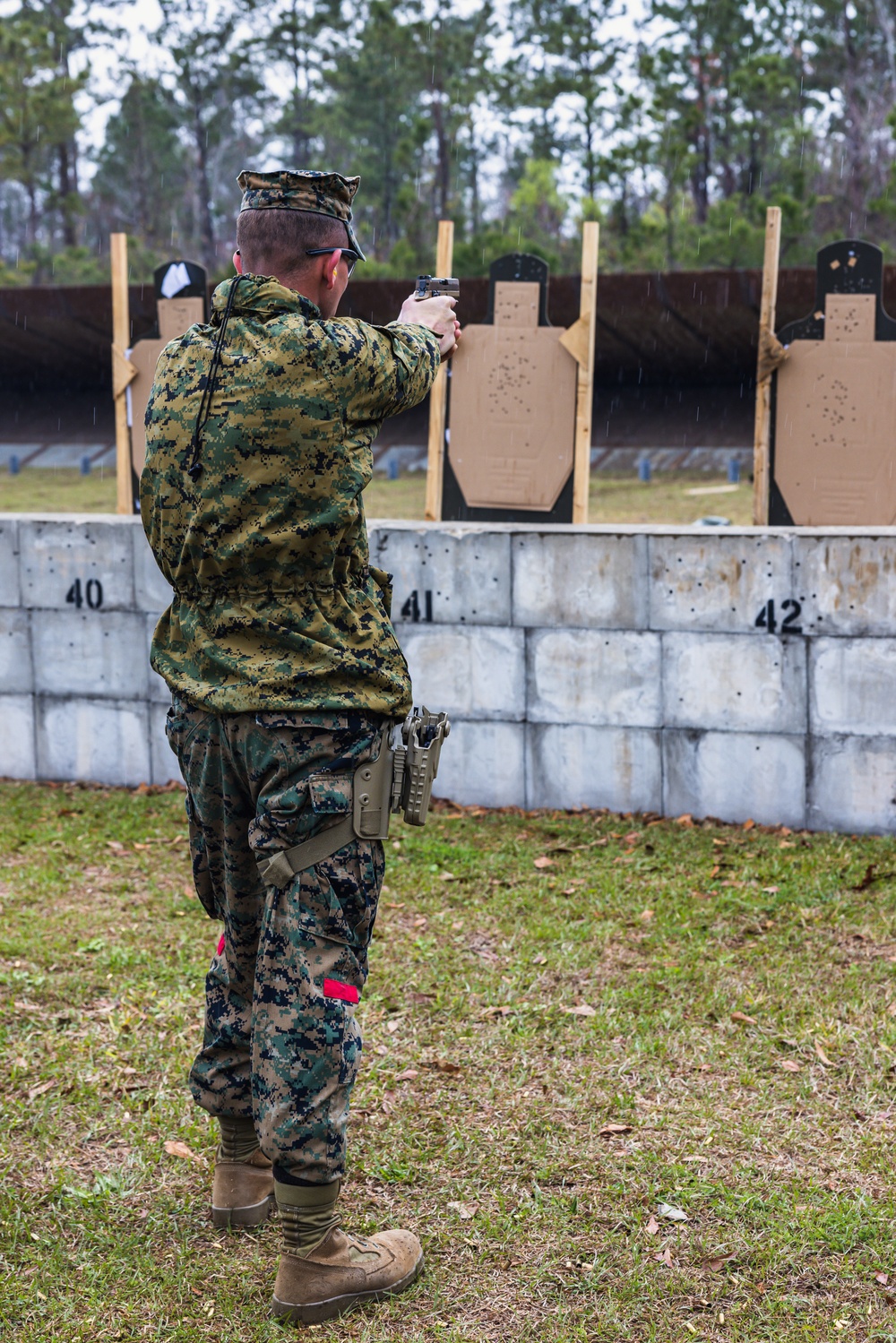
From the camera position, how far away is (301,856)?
249 centimetres

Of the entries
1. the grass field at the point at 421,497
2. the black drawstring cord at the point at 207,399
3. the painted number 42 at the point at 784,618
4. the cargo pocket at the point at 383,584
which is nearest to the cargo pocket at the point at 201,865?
the cargo pocket at the point at 383,584

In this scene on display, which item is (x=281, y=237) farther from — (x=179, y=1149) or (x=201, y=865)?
(x=179, y=1149)

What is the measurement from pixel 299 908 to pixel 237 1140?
0.78 m

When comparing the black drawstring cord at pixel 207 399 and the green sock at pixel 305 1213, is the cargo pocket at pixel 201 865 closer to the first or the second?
the green sock at pixel 305 1213

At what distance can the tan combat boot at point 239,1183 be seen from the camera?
289cm

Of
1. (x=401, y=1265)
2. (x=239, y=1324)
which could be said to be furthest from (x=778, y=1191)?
(x=239, y=1324)

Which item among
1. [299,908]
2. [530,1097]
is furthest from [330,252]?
[530,1097]

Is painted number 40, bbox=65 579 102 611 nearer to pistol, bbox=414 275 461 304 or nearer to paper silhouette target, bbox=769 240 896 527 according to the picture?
paper silhouette target, bbox=769 240 896 527

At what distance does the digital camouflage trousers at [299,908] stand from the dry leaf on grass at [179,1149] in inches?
31.2

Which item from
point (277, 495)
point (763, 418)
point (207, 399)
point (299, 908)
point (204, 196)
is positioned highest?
point (204, 196)

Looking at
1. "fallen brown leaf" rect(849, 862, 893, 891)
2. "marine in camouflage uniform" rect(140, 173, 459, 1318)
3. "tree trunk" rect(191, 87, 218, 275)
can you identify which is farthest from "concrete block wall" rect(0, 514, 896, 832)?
"tree trunk" rect(191, 87, 218, 275)

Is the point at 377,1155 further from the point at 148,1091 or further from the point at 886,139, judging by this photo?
the point at 886,139

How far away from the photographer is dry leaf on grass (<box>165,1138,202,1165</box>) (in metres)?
3.23

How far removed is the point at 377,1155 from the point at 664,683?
310 cm
